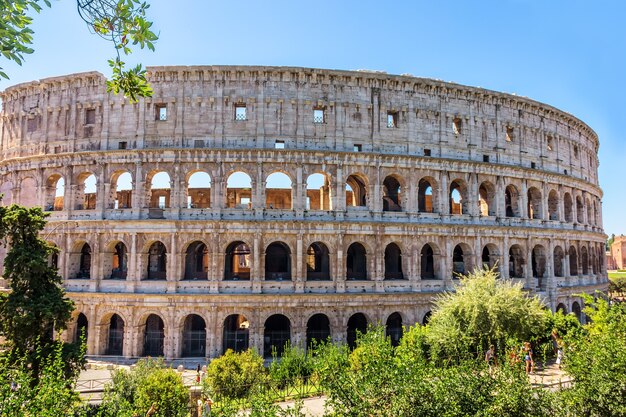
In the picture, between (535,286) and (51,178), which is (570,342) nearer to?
(535,286)

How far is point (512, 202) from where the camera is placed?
28.8 meters

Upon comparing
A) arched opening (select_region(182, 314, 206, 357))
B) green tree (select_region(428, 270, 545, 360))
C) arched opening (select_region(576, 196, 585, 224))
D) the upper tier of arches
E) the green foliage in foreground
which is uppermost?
the upper tier of arches

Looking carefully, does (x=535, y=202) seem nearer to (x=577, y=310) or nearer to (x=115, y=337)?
(x=577, y=310)

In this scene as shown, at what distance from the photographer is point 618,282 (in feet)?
166

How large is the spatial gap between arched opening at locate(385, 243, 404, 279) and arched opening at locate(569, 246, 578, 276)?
15469mm

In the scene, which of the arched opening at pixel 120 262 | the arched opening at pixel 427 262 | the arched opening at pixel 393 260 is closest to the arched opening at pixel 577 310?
the arched opening at pixel 427 262

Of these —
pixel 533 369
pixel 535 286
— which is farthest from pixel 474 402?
pixel 535 286

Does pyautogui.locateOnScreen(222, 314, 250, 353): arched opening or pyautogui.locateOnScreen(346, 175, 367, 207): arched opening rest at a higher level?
pyautogui.locateOnScreen(346, 175, 367, 207): arched opening

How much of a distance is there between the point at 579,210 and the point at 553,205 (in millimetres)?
4784

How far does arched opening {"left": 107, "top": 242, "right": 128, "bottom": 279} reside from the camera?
24.9 metres

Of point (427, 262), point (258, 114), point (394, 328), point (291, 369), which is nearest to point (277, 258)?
point (394, 328)

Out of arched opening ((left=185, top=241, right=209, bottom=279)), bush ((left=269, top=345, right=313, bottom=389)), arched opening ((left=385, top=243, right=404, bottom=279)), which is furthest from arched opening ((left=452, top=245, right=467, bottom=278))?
arched opening ((left=185, top=241, right=209, bottom=279))

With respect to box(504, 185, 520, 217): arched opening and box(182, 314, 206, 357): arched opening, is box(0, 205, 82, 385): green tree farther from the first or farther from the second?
box(504, 185, 520, 217): arched opening

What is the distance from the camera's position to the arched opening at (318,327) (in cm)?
2380
